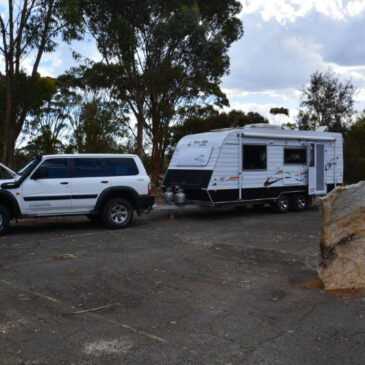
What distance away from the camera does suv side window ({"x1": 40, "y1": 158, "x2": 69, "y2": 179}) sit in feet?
34.6

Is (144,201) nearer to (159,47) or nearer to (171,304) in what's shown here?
(171,304)

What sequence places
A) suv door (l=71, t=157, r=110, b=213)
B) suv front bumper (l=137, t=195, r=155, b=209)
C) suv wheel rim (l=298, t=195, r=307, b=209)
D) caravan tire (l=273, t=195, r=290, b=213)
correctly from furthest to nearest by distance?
suv wheel rim (l=298, t=195, r=307, b=209) → caravan tire (l=273, t=195, r=290, b=213) → suv front bumper (l=137, t=195, r=155, b=209) → suv door (l=71, t=157, r=110, b=213)

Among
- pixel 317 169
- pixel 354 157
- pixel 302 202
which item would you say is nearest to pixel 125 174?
pixel 302 202

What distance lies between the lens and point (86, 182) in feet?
35.7

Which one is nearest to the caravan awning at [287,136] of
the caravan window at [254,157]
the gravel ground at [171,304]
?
the caravan window at [254,157]

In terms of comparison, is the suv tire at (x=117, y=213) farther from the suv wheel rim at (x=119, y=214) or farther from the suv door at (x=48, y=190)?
the suv door at (x=48, y=190)

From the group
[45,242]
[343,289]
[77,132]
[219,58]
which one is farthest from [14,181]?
[219,58]

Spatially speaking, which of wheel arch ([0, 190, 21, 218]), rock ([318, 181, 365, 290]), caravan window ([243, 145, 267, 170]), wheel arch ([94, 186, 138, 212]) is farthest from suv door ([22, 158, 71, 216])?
rock ([318, 181, 365, 290])

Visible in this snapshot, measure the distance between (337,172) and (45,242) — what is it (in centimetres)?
1063

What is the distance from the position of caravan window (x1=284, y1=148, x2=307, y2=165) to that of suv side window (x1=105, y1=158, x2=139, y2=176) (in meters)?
5.36

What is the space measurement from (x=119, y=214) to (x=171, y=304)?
6.02 metres

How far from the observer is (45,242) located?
9.61 m

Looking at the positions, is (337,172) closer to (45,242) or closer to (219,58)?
(219,58)

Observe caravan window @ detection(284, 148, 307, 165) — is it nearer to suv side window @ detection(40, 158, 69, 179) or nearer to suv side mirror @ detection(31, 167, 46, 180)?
suv side window @ detection(40, 158, 69, 179)
